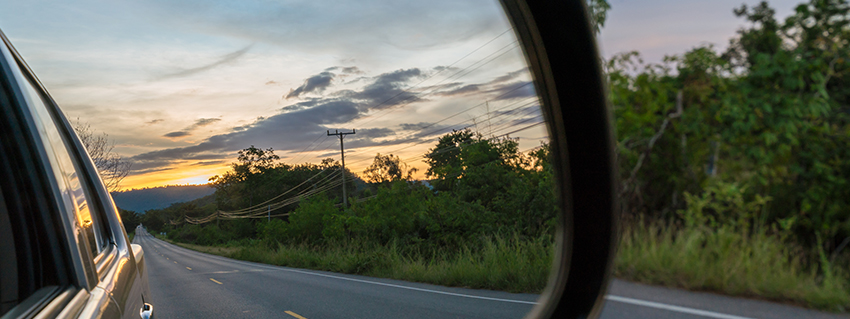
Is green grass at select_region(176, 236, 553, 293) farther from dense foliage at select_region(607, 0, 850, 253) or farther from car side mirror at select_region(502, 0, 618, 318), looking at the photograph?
dense foliage at select_region(607, 0, 850, 253)

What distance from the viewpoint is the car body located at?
3.42ft

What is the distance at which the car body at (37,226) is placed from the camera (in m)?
1.04

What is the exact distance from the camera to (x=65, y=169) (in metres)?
1.40

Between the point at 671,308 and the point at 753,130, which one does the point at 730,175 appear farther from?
the point at 671,308

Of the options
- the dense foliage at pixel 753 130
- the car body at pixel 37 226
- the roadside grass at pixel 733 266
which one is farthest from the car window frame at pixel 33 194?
the dense foliage at pixel 753 130

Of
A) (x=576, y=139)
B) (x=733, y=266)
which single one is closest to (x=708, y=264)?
(x=733, y=266)

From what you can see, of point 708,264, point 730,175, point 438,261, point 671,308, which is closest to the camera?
point 671,308

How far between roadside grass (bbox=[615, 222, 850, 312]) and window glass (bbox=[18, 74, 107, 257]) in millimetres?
6178

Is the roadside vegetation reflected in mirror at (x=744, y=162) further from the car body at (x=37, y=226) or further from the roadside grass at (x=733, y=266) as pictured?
the car body at (x=37, y=226)

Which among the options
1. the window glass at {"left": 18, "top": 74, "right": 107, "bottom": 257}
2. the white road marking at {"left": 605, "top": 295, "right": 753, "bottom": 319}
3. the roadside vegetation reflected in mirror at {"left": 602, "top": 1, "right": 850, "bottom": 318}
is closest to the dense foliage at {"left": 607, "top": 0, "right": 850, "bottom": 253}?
the roadside vegetation reflected in mirror at {"left": 602, "top": 1, "right": 850, "bottom": 318}

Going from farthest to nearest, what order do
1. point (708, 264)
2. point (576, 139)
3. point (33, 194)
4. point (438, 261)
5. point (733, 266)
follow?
point (438, 261), point (708, 264), point (733, 266), point (576, 139), point (33, 194)

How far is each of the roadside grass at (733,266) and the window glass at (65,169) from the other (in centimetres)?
618

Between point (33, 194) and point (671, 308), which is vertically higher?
point (33, 194)

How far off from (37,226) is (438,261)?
33.1ft
